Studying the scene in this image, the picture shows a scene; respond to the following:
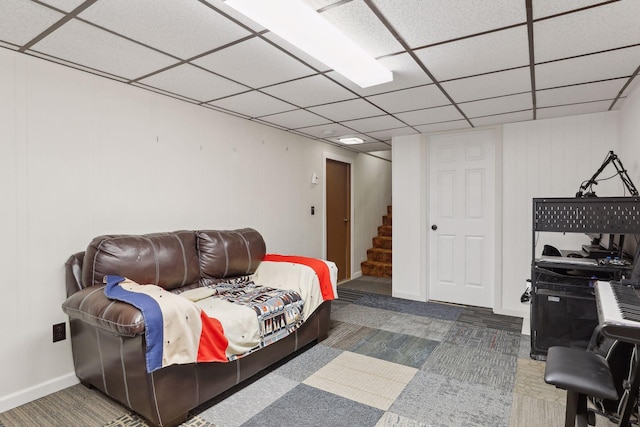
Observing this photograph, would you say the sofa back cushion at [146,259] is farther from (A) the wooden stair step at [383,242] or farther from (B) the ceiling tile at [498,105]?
(A) the wooden stair step at [383,242]

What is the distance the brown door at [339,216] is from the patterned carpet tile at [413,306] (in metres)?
0.98

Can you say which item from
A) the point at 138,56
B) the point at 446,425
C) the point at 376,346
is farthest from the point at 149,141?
the point at 446,425

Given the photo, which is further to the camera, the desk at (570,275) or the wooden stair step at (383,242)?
the wooden stair step at (383,242)

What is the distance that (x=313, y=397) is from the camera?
2.23 meters

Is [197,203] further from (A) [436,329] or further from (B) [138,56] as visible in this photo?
(A) [436,329]

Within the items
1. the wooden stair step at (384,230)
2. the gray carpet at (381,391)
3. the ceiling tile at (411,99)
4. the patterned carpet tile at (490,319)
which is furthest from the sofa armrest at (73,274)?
the wooden stair step at (384,230)

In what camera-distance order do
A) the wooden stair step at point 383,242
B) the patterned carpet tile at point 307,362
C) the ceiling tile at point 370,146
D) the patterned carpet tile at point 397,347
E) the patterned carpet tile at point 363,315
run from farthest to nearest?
the wooden stair step at point 383,242
the ceiling tile at point 370,146
the patterned carpet tile at point 363,315
the patterned carpet tile at point 397,347
the patterned carpet tile at point 307,362

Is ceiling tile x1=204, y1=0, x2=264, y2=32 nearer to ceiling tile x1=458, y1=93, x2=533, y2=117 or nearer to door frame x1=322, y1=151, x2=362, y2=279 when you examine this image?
ceiling tile x1=458, y1=93, x2=533, y2=117

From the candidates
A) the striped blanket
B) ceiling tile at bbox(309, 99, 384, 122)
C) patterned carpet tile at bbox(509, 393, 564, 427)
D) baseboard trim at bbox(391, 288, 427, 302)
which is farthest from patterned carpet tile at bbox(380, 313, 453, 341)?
ceiling tile at bbox(309, 99, 384, 122)

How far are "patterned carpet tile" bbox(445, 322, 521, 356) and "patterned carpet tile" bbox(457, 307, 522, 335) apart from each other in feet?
0.41

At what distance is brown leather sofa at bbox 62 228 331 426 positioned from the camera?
1.82 metres

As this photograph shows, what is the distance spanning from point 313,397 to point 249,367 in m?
0.47

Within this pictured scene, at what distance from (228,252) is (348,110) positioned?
1.74m

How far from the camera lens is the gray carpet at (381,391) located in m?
2.00
